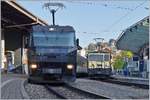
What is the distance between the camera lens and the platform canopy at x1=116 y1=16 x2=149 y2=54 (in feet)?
171

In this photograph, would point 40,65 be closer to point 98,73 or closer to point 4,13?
point 98,73

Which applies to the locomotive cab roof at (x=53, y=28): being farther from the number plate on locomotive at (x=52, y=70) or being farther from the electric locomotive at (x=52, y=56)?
the number plate on locomotive at (x=52, y=70)

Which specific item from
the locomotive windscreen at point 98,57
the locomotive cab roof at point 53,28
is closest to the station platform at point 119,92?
the locomotive cab roof at point 53,28

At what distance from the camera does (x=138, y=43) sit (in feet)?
191

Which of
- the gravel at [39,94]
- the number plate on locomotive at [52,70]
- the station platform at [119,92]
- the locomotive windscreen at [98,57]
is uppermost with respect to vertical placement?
the locomotive windscreen at [98,57]

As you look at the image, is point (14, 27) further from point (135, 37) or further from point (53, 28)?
point (53, 28)

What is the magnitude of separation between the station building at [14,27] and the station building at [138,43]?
476 inches

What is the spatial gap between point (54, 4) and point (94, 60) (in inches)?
494

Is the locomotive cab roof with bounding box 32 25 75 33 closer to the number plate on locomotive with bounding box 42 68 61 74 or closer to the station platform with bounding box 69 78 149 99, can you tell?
the number plate on locomotive with bounding box 42 68 61 74

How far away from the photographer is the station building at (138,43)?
172ft

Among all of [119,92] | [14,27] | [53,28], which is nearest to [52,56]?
[53,28]

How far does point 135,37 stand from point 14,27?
89.2 ft

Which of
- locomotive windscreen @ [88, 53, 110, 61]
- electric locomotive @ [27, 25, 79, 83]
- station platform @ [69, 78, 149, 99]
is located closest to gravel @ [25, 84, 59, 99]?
station platform @ [69, 78, 149, 99]

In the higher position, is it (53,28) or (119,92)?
(53,28)
